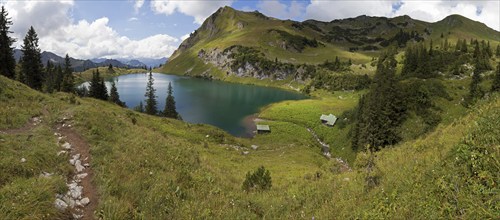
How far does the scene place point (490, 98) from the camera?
13.6 meters

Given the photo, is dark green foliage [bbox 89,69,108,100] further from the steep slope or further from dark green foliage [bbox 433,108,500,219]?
dark green foliage [bbox 433,108,500,219]

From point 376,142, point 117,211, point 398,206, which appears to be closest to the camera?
point 398,206

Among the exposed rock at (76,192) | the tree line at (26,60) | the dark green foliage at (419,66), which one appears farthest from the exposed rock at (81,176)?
the dark green foliage at (419,66)

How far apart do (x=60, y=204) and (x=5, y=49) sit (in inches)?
3388

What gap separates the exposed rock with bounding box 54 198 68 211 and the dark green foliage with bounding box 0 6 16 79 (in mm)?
83248

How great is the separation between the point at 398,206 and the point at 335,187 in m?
4.69

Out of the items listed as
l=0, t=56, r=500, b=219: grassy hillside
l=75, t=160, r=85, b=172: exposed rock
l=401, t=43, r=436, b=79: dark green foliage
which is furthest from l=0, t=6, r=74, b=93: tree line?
l=401, t=43, r=436, b=79: dark green foliage

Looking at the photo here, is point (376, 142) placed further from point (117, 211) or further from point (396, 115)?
point (117, 211)

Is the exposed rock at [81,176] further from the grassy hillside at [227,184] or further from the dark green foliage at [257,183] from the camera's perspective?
the dark green foliage at [257,183]

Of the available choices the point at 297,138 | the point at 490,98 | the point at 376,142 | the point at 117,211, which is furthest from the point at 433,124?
the point at 117,211

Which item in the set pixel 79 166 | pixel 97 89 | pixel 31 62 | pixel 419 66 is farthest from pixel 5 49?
pixel 419 66

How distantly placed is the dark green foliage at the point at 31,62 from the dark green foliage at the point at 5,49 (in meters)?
6.27

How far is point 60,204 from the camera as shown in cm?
1083

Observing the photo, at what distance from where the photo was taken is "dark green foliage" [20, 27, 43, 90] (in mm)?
83062
